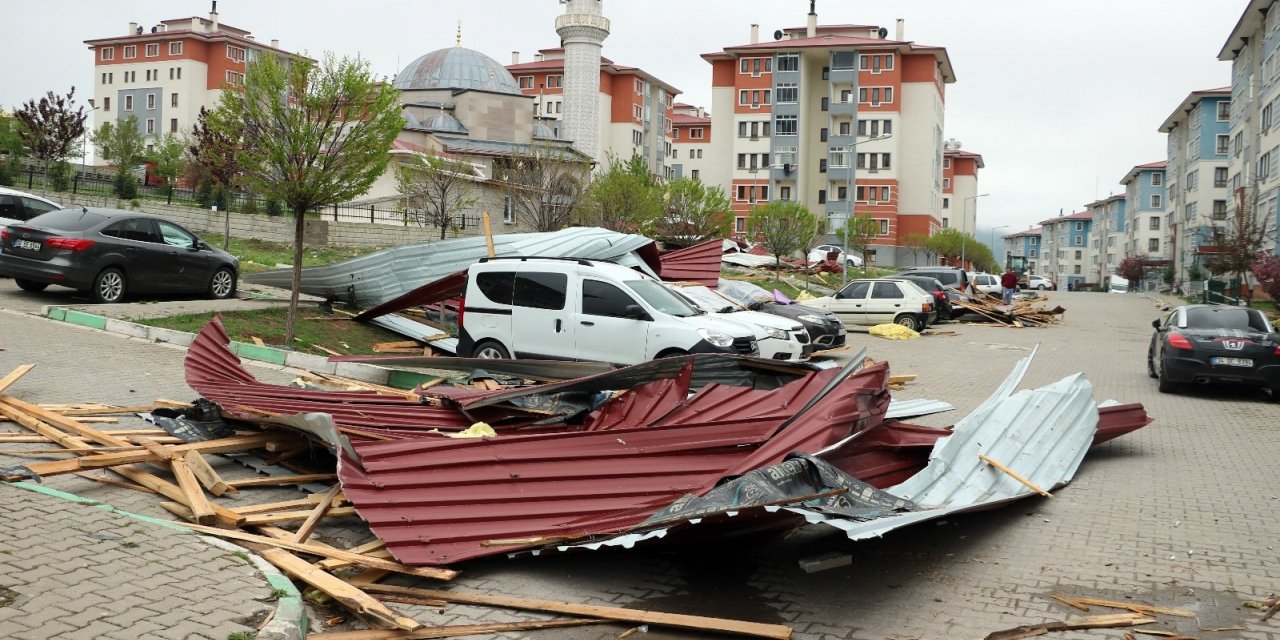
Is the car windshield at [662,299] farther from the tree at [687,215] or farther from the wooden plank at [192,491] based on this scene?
the tree at [687,215]

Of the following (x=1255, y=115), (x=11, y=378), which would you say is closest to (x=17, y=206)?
(x=11, y=378)

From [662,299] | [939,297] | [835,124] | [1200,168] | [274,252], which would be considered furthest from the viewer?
[835,124]

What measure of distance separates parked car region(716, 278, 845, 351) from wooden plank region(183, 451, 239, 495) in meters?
13.3

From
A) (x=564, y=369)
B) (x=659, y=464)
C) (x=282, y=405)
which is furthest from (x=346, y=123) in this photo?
(x=659, y=464)

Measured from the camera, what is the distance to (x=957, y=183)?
13938cm

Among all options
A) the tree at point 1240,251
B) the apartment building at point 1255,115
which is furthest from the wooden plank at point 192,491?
the apartment building at point 1255,115

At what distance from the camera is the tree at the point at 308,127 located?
1579 centimetres

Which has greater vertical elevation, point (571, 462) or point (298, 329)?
point (298, 329)

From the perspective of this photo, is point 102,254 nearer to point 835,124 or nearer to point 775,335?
point 775,335

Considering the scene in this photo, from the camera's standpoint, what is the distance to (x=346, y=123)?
16703mm

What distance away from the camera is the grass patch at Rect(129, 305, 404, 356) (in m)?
16.8

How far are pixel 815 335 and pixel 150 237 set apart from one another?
41.0ft

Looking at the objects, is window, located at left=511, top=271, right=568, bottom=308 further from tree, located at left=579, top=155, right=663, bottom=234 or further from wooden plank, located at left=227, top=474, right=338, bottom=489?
tree, located at left=579, top=155, right=663, bottom=234

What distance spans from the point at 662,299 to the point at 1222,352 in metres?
8.35
